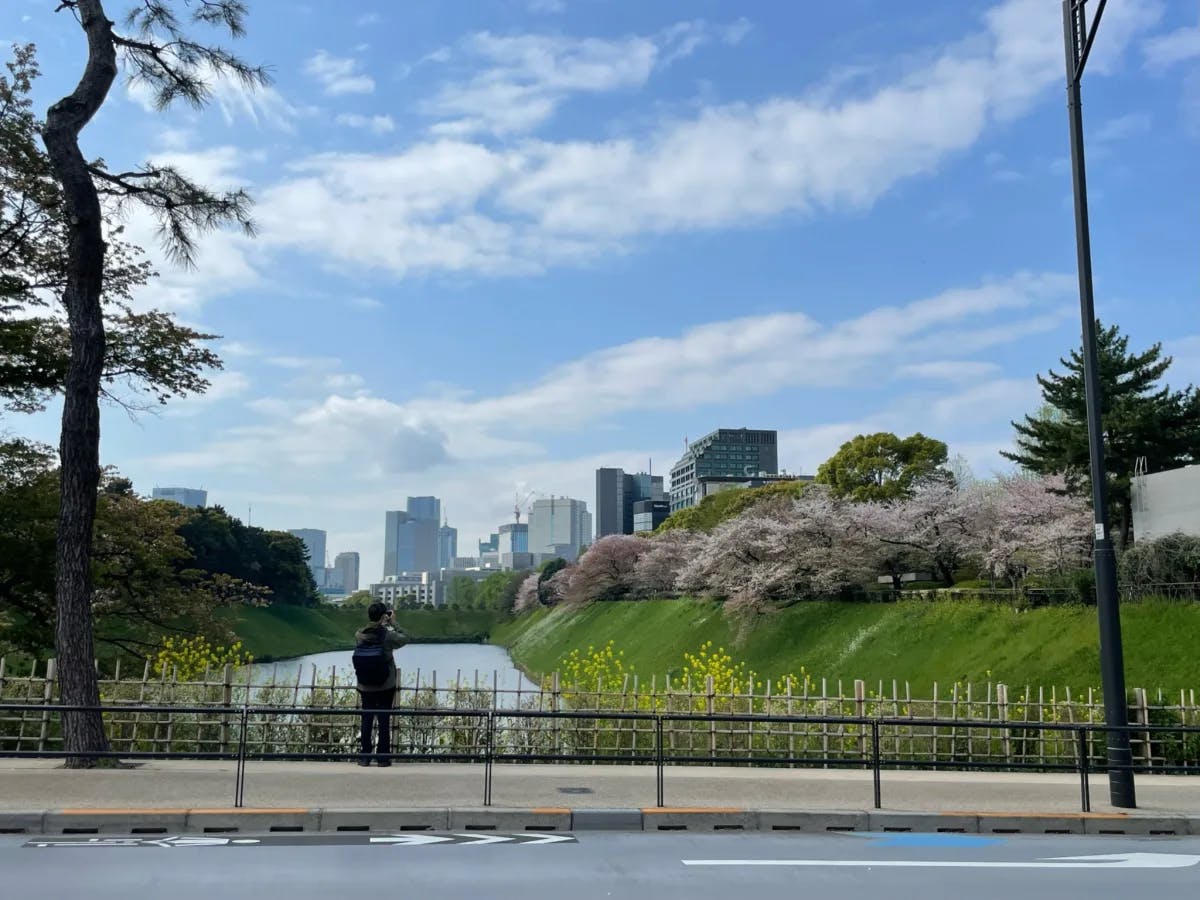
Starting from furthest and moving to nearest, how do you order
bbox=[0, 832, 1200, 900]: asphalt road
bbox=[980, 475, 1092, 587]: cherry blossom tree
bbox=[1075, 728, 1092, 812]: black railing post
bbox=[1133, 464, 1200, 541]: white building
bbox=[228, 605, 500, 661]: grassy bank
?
bbox=[228, 605, 500, 661]: grassy bank
bbox=[980, 475, 1092, 587]: cherry blossom tree
bbox=[1133, 464, 1200, 541]: white building
bbox=[1075, 728, 1092, 812]: black railing post
bbox=[0, 832, 1200, 900]: asphalt road

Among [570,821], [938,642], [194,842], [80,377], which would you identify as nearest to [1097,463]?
[570,821]

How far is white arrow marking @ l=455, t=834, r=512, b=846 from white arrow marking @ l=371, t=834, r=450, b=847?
0.81ft

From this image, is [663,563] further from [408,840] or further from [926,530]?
[408,840]

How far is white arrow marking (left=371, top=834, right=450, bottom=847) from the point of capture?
27.8 feet

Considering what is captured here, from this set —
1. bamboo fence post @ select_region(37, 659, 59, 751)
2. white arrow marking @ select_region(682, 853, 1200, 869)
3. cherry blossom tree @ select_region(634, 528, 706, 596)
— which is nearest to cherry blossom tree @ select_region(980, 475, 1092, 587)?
cherry blossom tree @ select_region(634, 528, 706, 596)

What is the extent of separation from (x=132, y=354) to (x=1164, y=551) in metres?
29.3

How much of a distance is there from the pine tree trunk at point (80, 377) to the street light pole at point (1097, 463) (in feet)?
38.8

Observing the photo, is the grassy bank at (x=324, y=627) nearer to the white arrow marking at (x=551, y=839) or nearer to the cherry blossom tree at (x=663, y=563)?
the cherry blossom tree at (x=663, y=563)

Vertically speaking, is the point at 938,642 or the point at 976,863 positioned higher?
the point at 938,642

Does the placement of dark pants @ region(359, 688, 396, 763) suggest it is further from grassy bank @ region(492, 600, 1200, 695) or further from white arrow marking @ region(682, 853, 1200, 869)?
grassy bank @ region(492, 600, 1200, 695)

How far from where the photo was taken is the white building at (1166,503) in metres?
29.9

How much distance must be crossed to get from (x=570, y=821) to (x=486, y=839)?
2.99 feet

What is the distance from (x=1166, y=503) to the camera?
31.2 meters

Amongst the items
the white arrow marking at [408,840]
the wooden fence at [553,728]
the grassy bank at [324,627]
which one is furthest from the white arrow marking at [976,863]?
the grassy bank at [324,627]
